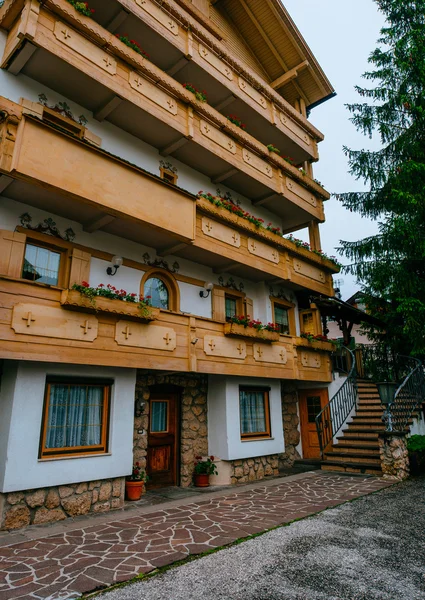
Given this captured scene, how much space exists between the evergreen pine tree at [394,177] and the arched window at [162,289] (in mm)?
7748

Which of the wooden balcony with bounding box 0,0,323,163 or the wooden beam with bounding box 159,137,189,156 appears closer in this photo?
the wooden balcony with bounding box 0,0,323,163

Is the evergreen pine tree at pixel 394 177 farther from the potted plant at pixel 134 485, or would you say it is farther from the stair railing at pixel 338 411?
the potted plant at pixel 134 485

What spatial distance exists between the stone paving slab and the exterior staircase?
5.16 ft

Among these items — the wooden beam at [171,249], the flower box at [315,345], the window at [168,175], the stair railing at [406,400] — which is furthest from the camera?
the flower box at [315,345]

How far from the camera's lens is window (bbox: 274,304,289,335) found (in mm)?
14188

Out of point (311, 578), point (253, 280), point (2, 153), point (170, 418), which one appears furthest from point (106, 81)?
point (311, 578)

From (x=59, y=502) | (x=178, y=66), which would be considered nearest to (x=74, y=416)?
(x=59, y=502)

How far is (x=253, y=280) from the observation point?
13414mm

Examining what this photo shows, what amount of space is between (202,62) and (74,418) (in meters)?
11.0

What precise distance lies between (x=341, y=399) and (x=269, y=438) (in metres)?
2.98

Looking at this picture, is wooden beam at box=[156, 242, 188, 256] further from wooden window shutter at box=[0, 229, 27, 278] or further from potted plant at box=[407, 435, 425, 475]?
potted plant at box=[407, 435, 425, 475]

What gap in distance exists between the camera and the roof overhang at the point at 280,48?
603 inches

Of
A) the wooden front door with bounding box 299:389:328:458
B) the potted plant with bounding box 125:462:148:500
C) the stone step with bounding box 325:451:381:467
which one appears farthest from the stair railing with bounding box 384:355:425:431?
the potted plant with bounding box 125:462:148:500

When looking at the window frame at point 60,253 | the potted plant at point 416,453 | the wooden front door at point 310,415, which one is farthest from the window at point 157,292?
the potted plant at point 416,453
